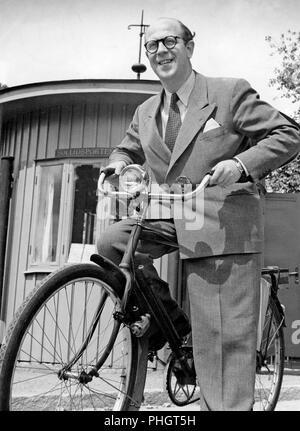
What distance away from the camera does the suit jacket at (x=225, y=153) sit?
2.69 metres

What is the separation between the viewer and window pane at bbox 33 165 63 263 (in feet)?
23.5

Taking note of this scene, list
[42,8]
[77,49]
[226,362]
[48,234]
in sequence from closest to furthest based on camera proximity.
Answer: [226,362] < [42,8] < [77,49] < [48,234]

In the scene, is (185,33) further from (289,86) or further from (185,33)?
(289,86)

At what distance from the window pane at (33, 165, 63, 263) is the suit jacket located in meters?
4.46

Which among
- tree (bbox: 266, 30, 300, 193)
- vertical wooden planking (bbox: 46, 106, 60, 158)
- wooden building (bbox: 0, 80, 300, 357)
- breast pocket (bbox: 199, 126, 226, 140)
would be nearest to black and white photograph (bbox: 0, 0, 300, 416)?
breast pocket (bbox: 199, 126, 226, 140)

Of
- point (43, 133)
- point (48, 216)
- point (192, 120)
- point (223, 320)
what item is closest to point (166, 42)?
point (192, 120)

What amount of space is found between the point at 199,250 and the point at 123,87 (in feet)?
14.0

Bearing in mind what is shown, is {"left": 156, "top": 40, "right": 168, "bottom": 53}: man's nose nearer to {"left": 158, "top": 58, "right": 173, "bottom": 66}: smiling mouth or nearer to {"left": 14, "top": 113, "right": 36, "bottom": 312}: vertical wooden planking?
{"left": 158, "top": 58, "right": 173, "bottom": 66}: smiling mouth

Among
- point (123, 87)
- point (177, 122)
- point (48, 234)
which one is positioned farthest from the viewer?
point (48, 234)

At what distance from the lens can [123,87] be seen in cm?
670

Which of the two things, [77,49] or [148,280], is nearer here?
[148,280]

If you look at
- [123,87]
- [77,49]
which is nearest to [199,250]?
[77,49]

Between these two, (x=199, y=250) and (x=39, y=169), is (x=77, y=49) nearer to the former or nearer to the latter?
(x=39, y=169)

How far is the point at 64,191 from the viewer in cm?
715
